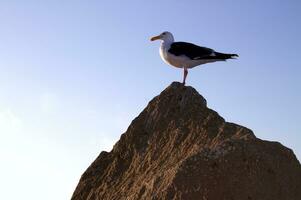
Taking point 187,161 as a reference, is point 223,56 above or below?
above

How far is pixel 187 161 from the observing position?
701 centimetres

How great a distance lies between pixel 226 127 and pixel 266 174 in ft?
3.95

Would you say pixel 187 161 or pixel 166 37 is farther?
pixel 166 37

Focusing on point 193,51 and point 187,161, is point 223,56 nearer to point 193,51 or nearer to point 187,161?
point 193,51

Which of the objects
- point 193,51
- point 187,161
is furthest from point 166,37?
point 187,161

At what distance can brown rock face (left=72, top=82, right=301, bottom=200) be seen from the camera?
22.6 feet

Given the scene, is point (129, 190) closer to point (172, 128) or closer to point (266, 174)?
point (172, 128)

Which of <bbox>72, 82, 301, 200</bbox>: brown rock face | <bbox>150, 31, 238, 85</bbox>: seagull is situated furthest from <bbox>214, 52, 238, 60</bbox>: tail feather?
<bbox>72, 82, 301, 200</bbox>: brown rock face

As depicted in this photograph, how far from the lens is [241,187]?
691cm

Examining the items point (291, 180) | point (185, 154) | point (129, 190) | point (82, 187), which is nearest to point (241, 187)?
point (291, 180)

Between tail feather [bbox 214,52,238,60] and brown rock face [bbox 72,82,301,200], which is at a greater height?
tail feather [bbox 214,52,238,60]

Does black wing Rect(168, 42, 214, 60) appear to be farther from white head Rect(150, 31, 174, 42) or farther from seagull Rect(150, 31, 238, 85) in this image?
white head Rect(150, 31, 174, 42)

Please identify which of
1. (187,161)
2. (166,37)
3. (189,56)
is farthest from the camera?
(166,37)

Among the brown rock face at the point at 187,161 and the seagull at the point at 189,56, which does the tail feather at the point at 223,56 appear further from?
the brown rock face at the point at 187,161
